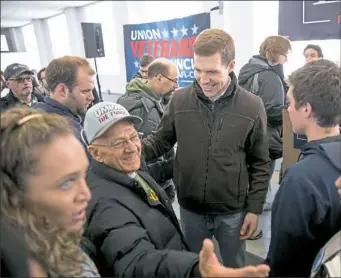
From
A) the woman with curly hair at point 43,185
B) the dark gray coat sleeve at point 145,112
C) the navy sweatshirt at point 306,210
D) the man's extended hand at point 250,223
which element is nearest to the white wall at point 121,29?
the dark gray coat sleeve at point 145,112

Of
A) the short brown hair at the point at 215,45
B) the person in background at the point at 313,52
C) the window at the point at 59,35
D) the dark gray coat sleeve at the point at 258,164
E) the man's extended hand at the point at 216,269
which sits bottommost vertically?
the dark gray coat sleeve at the point at 258,164

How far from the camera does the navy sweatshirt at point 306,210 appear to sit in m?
0.94

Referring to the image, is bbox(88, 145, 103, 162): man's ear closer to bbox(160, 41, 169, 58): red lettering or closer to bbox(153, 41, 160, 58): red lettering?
bbox(160, 41, 169, 58): red lettering

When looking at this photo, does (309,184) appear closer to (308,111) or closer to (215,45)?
(308,111)

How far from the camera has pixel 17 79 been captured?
2.93 m

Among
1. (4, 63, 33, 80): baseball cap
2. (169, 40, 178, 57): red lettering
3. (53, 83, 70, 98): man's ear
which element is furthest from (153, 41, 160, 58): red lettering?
(53, 83, 70, 98): man's ear

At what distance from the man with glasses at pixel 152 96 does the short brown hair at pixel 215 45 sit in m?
0.85

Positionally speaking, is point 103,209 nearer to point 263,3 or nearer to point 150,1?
point 263,3

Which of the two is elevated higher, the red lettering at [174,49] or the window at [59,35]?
the window at [59,35]

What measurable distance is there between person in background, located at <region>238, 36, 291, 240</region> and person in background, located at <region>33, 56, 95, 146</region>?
1.30m

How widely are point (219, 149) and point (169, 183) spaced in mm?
775

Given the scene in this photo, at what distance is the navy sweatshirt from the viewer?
936 millimetres

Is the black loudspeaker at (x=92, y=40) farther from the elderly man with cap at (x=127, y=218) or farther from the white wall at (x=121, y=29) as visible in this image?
the elderly man with cap at (x=127, y=218)

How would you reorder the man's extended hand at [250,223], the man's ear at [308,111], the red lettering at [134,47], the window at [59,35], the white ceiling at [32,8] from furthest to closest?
the window at [59,35]
the white ceiling at [32,8]
the red lettering at [134,47]
the man's extended hand at [250,223]
the man's ear at [308,111]
